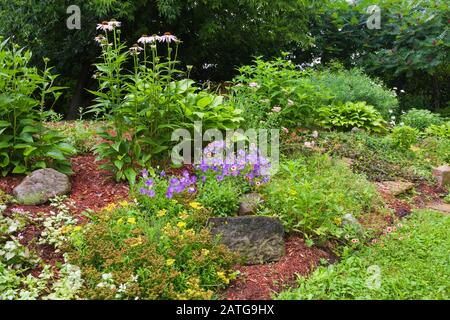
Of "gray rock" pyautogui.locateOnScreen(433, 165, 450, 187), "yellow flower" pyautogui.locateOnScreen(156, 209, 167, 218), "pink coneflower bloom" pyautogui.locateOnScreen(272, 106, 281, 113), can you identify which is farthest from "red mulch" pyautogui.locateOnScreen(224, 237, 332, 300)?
"gray rock" pyautogui.locateOnScreen(433, 165, 450, 187)

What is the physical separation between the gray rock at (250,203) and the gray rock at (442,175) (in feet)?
→ 9.78

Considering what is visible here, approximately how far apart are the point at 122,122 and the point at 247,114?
159 centimetres

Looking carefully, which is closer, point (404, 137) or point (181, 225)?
point (181, 225)

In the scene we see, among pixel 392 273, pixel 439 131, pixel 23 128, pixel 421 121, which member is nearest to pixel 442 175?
pixel 439 131

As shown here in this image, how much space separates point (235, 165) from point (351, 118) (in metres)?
3.43

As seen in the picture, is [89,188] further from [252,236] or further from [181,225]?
[252,236]

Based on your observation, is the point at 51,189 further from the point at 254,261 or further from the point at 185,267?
the point at 254,261

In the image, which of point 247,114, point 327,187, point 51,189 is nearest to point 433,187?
point 327,187

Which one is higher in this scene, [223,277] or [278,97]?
[278,97]

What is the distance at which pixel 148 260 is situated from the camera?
2.86 m

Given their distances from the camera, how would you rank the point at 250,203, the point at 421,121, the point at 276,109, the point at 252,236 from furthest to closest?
the point at 421,121
the point at 276,109
the point at 250,203
the point at 252,236

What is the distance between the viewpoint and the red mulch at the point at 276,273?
292 cm

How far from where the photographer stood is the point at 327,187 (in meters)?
4.38

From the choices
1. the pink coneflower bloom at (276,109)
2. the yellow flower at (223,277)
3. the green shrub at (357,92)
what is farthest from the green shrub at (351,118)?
the yellow flower at (223,277)
